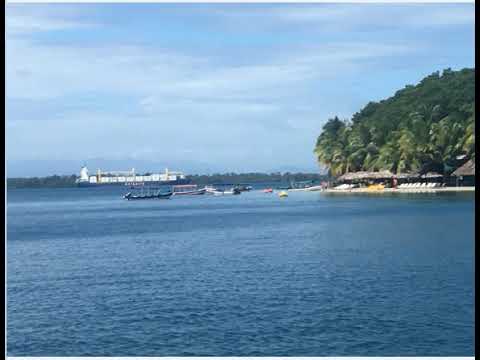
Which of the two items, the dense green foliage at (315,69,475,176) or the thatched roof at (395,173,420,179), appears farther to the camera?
the thatched roof at (395,173,420,179)

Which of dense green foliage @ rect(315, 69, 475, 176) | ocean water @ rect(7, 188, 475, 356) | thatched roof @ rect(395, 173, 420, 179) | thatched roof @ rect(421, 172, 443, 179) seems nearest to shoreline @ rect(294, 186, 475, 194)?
thatched roof @ rect(395, 173, 420, 179)

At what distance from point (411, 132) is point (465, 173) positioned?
1008 centimetres

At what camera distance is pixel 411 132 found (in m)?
91.6

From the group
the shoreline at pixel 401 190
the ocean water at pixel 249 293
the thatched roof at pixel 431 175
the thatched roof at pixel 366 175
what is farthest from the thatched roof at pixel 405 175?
the ocean water at pixel 249 293

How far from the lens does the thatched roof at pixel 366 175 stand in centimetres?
9638

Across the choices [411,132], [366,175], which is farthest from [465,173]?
[366,175]

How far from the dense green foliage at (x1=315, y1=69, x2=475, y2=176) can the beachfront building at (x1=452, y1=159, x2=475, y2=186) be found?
1.39 m

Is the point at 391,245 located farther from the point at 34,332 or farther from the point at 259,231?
the point at 34,332

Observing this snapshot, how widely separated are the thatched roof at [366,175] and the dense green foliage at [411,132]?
82cm

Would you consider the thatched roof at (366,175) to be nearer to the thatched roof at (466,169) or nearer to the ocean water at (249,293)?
the thatched roof at (466,169)

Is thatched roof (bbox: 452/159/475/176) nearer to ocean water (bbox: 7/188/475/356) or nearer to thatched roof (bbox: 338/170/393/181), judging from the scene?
thatched roof (bbox: 338/170/393/181)

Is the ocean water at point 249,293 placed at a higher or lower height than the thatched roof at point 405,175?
lower

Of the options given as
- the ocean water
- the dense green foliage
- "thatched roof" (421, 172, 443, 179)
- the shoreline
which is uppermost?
the dense green foliage

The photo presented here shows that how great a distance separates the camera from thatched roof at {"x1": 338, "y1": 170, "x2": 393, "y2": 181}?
316 feet
